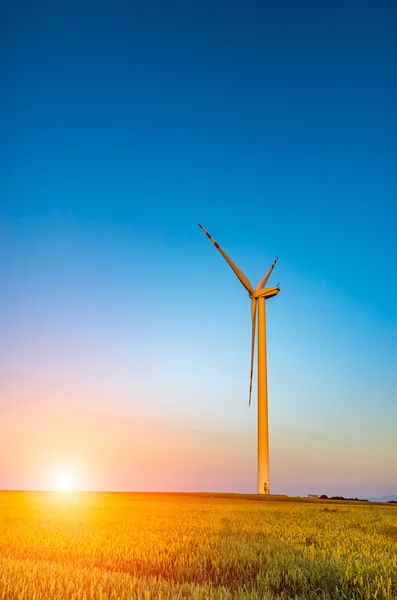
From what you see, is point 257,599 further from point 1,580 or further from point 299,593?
point 1,580

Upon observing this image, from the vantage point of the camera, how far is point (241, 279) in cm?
7162

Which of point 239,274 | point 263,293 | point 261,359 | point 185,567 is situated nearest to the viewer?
point 185,567

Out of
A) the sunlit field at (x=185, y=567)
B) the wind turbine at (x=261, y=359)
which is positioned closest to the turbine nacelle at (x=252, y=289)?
the wind turbine at (x=261, y=359)

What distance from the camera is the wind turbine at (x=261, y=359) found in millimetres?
61347

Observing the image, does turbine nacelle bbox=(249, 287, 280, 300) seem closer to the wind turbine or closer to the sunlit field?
the wind turbine

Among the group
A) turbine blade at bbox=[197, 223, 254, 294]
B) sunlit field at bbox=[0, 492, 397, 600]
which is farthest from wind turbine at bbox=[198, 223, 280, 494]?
sunlit field at bbox=[0, 492, 397, 600]

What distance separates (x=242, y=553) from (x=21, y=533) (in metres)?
6.95

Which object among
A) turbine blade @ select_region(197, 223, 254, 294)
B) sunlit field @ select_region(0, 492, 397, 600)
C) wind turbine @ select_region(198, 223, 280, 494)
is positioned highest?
turbine blade @ select_region(197, 223, 254, 294)

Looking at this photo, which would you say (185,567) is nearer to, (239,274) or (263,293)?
(239,274)

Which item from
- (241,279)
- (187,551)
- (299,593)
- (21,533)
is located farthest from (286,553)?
(241,279)

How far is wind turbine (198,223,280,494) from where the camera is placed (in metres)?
61.3

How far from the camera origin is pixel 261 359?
65.9m

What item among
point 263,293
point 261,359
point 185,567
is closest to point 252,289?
point 263,293

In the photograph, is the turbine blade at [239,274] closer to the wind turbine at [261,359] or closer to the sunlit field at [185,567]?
the wind turbine at [261,359]
